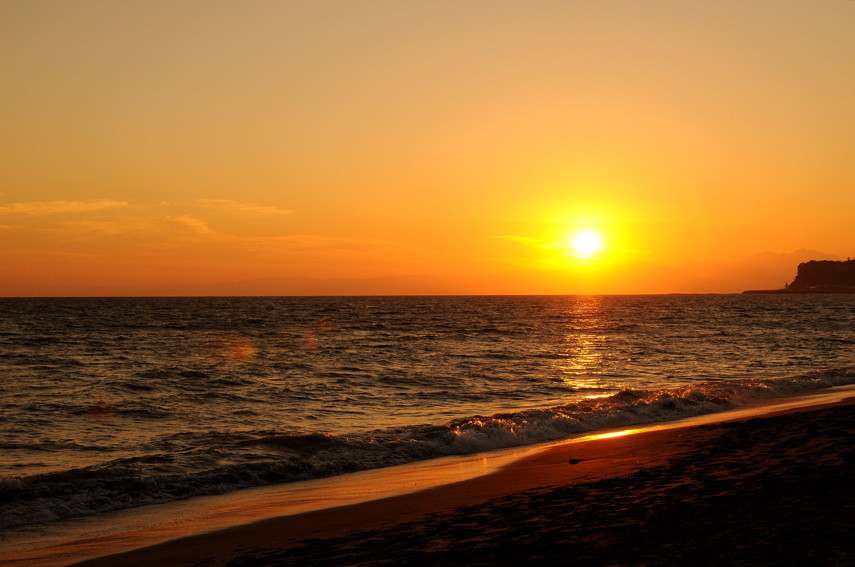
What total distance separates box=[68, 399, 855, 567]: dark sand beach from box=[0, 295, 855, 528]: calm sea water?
4.09 metres

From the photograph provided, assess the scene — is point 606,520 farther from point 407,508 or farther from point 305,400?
point 305,400

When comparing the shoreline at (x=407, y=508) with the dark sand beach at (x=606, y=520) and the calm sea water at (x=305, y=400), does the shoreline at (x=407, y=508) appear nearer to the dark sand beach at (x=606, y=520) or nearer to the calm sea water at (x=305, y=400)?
the dark sand beach at (x=606, y=520)

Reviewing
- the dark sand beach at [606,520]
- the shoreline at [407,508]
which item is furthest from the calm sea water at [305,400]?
the dark sand beach at [606,520]

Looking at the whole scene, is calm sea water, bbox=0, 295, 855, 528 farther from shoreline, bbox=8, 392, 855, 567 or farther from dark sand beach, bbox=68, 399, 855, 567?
dark sand beach, bbox=68, 399, 855, 567

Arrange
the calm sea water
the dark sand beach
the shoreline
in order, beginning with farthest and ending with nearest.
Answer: the calm sea water
the shoreline
the dark sand beach

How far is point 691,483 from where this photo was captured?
30.0 ft

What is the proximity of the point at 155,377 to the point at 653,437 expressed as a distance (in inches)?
855

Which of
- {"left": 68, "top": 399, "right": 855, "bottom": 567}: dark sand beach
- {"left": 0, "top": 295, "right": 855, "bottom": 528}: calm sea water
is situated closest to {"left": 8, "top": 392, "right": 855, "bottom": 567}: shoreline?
{"left": 68, "top": 399, "right": 855, "bottom": 567}: dark sand beach

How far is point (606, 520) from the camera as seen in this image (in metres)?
7.62

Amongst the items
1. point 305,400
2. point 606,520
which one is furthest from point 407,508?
point 305,400

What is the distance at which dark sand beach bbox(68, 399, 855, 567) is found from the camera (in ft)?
21.0

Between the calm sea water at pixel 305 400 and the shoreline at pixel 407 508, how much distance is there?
2.90 m

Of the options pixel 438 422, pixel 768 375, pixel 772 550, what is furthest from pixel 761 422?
pixel 768 375

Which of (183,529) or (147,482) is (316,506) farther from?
(147,482)
